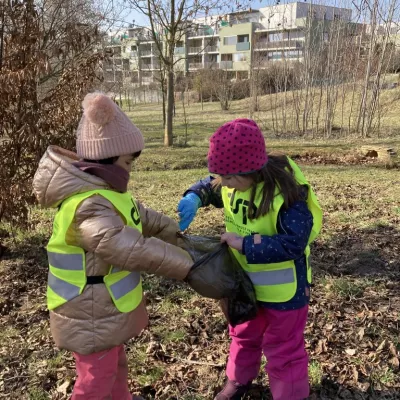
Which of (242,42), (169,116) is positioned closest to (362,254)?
(169,116)

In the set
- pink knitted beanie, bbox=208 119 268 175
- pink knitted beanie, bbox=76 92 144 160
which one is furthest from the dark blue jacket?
pink knitted beanie, bbox=76 92 144 160

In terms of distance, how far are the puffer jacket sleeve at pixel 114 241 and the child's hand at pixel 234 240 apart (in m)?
0.34

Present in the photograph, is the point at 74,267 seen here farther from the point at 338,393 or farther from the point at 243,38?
the point at 243,38

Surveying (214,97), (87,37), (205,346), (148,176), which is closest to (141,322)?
(205,346)

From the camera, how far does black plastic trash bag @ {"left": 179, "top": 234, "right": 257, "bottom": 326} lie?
6.44 feet

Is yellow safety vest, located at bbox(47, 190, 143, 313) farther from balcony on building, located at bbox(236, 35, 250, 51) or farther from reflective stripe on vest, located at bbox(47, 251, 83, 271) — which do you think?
balcony on building, located at bbox(236, 35, 250, 51)

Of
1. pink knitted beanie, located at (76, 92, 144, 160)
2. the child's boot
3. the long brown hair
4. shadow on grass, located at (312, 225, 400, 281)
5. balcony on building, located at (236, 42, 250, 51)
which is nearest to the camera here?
pink knitted beanie, located at (76, 92, 144, 160)

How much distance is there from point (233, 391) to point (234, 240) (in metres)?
0.98

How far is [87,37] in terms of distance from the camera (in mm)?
4281

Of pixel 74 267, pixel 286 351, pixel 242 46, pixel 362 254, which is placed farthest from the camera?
pixel 242 46

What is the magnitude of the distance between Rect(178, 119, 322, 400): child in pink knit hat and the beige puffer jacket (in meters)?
0.38

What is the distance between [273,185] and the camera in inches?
77.8

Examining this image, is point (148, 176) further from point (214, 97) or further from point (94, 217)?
point (214, 97)

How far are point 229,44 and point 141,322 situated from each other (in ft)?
183
